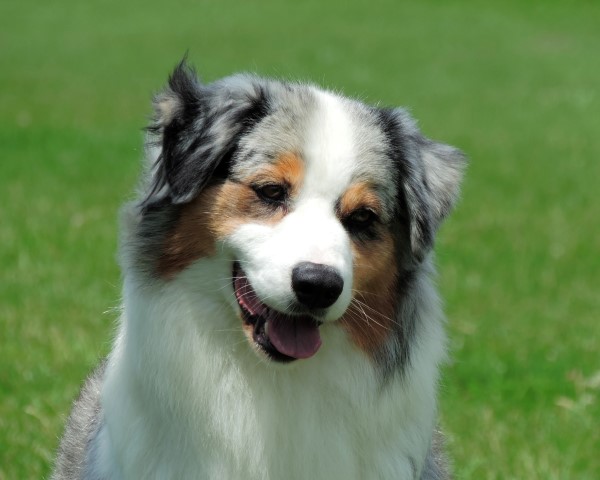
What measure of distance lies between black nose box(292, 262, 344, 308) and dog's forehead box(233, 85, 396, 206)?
37 centimetres

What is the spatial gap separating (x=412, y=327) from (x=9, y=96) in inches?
600

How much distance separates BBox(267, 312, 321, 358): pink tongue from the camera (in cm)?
393

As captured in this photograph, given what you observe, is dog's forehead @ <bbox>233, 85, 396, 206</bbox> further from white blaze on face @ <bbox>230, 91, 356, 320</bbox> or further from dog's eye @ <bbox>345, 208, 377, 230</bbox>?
dog's eye @ <bbox>345, 208, 377, 230</bbox>

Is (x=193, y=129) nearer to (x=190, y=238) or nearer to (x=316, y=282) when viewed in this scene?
(x=190, y=238)

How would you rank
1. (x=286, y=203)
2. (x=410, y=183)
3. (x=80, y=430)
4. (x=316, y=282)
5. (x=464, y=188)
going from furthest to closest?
(x=464, y=188), (x=80, y=430), (x=410, y=183), (x=286, y=203), (x=316, y=282)

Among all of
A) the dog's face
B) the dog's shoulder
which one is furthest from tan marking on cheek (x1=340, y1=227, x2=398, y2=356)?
the dog's shoulder

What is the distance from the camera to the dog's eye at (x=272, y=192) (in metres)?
3.92

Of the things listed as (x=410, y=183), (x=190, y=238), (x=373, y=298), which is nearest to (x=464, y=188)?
(x=410, y=183)

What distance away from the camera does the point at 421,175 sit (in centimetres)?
427

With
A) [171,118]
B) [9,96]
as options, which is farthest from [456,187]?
[9,96]

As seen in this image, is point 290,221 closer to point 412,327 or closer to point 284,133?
point 284,133

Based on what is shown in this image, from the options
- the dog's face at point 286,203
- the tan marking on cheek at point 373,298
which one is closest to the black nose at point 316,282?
the dog's face at point 286,203

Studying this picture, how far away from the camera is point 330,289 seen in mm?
3682

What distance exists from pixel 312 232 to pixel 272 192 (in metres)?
0.28
